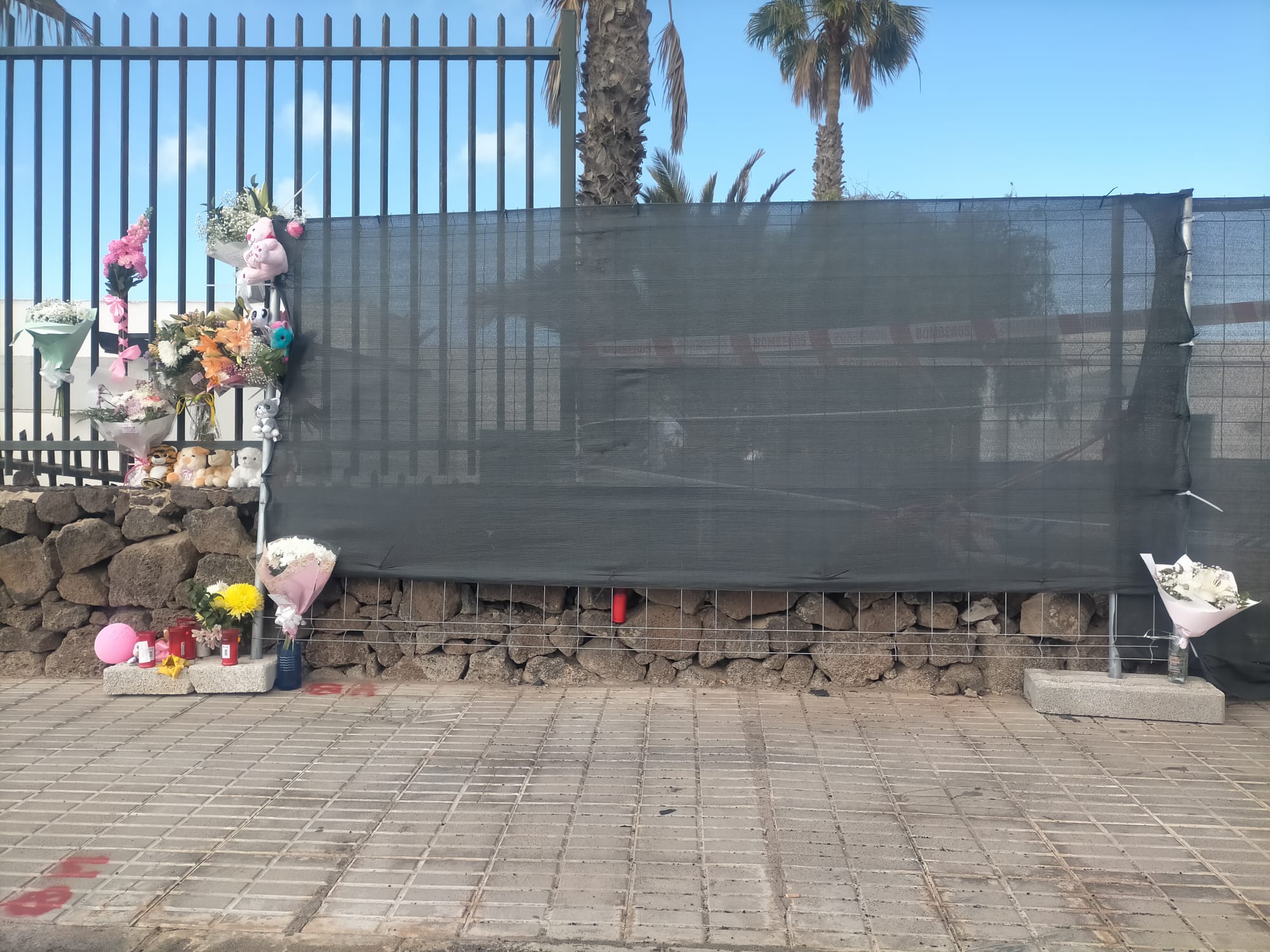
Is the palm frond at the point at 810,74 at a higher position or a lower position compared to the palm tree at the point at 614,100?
higher

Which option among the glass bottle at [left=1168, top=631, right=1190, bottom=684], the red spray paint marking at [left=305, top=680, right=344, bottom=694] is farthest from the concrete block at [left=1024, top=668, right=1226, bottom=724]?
the red spray paint marking at [left=305, top=680, right=344, bottom=694]

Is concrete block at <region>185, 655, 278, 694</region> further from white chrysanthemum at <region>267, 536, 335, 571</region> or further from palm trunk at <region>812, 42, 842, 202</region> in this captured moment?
palm trunk at <region>812, 42, 842, 202</region>

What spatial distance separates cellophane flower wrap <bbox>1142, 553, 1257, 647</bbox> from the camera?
5047 mm

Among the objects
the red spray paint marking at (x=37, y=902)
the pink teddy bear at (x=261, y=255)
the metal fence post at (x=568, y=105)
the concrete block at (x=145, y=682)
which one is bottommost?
the red spray paint marking at (x=37, y=902)

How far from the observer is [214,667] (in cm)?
564

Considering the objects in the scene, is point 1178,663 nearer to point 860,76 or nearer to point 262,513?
point 262,513

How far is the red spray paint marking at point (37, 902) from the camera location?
10.1ft

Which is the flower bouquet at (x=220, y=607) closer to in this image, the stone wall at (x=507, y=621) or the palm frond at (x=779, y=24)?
the stone wall at (x=507, y=621)

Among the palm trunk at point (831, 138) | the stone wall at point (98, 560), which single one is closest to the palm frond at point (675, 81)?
the palm trunk at point (831, 138)

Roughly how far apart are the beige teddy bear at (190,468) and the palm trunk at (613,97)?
3067mm

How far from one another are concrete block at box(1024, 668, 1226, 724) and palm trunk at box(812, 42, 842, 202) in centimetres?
1458

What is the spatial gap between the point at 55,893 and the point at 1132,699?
5025mm

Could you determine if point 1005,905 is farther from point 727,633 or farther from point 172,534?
point 172,534

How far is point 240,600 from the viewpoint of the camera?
5.66 meters
